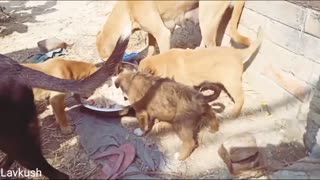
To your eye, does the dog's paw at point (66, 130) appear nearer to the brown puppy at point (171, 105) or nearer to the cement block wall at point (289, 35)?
the brown puppy at point (171, 105)

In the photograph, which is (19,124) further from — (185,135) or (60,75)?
(185,135)

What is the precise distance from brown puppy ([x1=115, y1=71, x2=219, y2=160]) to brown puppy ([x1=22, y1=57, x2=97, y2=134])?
0.37m

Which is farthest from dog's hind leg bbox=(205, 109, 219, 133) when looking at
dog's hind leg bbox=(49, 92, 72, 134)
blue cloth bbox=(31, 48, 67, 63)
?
blue cloth bbox=(31, 48, 67, 63)

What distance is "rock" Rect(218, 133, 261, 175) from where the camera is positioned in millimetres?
2869

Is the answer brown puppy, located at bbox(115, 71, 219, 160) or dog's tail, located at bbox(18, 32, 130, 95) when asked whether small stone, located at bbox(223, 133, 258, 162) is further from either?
dog's tail, located at bbox(18, 32, 130, 95)

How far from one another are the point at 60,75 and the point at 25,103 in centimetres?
92

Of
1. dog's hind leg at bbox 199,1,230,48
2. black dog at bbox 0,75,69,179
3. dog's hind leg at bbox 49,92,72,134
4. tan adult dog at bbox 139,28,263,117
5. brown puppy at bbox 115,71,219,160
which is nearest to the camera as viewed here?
black dog at bbox 0,75,69,179

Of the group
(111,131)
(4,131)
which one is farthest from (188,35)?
(4,131)

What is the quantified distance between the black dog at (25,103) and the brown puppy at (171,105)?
2.01 feet

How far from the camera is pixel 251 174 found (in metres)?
2.83

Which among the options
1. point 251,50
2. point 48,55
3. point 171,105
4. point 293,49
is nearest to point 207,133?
point 171,105

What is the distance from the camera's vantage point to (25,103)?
256 cm

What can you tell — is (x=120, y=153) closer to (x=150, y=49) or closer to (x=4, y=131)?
(x=4, y=131)

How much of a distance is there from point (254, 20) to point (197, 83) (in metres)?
0.89
